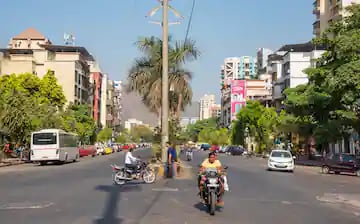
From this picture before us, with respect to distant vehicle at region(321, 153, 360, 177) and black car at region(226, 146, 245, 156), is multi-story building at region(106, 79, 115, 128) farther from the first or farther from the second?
distant vehicle at region(321, 153, 360, 177)

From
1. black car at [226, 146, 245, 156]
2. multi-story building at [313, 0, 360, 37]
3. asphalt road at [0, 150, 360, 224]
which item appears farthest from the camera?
black car at [226, 146, 245, 156]

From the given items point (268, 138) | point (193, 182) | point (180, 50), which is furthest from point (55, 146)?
point (268, 138)

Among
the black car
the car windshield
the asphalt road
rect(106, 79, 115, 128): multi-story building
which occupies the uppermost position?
rect(106, 79, 115, 128): multi-story building

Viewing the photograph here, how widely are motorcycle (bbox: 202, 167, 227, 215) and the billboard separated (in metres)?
147

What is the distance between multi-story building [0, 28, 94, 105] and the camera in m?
97.2

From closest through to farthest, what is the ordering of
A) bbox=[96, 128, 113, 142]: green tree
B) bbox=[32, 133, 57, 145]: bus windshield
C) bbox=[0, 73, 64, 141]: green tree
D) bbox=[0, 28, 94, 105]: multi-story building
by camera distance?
1. bbox=[32, 133, 57, 145]: bus windshield
2. bbox=[0, 73, 64, 141]: green tree
3. bbox=[0, 28, 94, 105]: multi-story building
4. bbox=[96, 128, 113, 142]: green tree

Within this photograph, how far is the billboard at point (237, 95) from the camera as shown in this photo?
16050cm

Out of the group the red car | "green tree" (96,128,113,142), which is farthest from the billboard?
the red car

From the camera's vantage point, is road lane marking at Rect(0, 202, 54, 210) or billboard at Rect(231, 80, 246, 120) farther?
billboard at Rect(231, 80, 246, 120)

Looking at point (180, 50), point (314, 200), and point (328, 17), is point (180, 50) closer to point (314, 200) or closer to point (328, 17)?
point (314, 200)

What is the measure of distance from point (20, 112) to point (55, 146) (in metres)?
5.72

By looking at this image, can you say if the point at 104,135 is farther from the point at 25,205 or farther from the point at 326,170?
the point at 25,205

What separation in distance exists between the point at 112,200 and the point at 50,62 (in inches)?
3672

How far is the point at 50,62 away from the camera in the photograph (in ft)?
348
